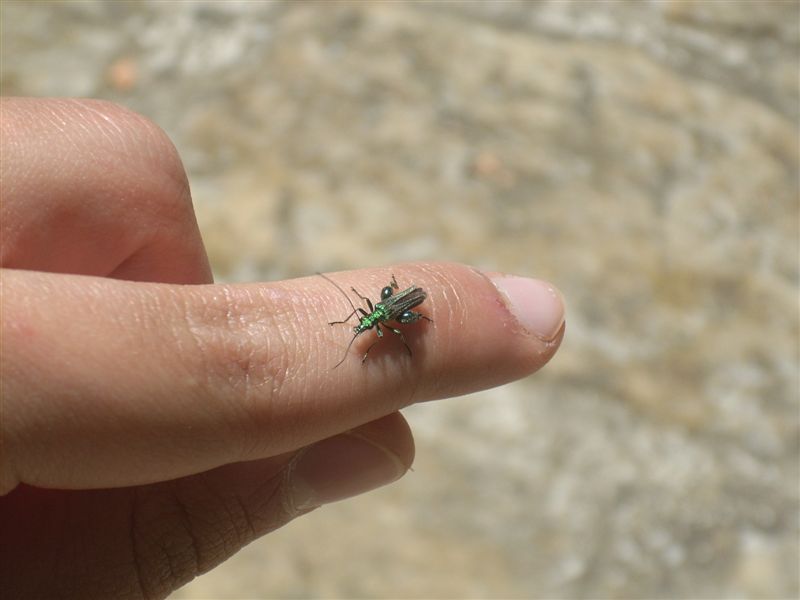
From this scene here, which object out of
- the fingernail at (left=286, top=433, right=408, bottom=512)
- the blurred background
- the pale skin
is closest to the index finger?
the pale skin

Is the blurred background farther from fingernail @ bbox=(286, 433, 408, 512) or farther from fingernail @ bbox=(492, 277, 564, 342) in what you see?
fingernail @ bbox=(492, 277, 564, 342)

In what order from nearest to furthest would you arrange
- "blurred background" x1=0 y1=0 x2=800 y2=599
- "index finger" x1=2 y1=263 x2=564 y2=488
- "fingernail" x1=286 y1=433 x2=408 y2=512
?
"index finger" x1=2 y1=263 x2=564 y2=488 → "fingernail" x1=286 y1=433 x2=408 y2=512 → "blurred background" x1=0 y1=0 x2=800 y2=599

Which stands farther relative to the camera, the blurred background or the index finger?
the blurred background

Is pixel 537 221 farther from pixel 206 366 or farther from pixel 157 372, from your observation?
pixel 157 372

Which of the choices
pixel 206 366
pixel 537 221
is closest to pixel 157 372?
pixel 206 366

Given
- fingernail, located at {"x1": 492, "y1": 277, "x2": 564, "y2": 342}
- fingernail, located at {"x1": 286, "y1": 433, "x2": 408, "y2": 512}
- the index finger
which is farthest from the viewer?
fingernail, located at {"x1": 492, "y1": 277, "x2": 564, "y2": 342}

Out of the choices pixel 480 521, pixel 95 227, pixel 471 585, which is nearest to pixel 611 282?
pixel 480 521

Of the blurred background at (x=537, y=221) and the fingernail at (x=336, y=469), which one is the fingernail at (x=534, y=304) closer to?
the fingernail at (x=336, y=469)
